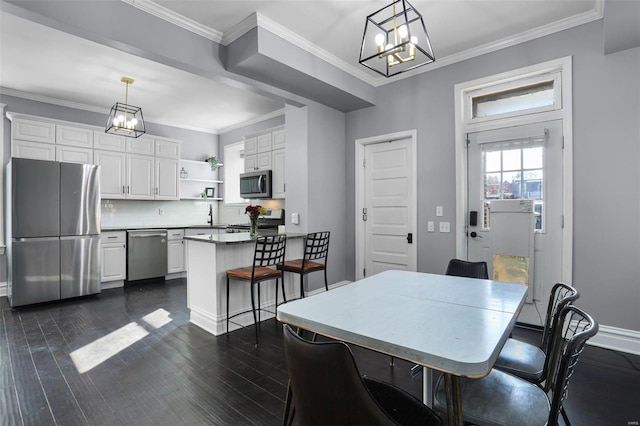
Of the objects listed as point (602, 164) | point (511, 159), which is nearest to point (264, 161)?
point (511, 159)

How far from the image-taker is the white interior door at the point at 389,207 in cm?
415

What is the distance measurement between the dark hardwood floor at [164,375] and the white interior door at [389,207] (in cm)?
157

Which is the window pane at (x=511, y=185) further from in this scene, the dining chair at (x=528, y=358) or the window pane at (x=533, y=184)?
the dining chair at (x=528, y=358)

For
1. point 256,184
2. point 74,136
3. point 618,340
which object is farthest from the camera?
point 256,184

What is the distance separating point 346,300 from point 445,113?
2.97 meters

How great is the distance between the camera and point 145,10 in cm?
276

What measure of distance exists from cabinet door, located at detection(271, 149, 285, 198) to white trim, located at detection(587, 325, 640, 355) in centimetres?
394

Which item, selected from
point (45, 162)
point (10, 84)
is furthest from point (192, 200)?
point (10, 84)

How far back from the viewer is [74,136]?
4.93 m

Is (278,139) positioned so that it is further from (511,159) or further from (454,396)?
(454,396)

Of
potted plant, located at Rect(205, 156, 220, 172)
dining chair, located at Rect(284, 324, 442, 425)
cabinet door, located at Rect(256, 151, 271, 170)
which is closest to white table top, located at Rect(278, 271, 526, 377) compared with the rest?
dining chair, located at Rect(284, 324, 442, 425)

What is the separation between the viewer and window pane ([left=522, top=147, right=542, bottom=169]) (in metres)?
3.24

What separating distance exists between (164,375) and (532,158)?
3.78 m

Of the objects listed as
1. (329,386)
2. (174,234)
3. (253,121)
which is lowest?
(329,386)
